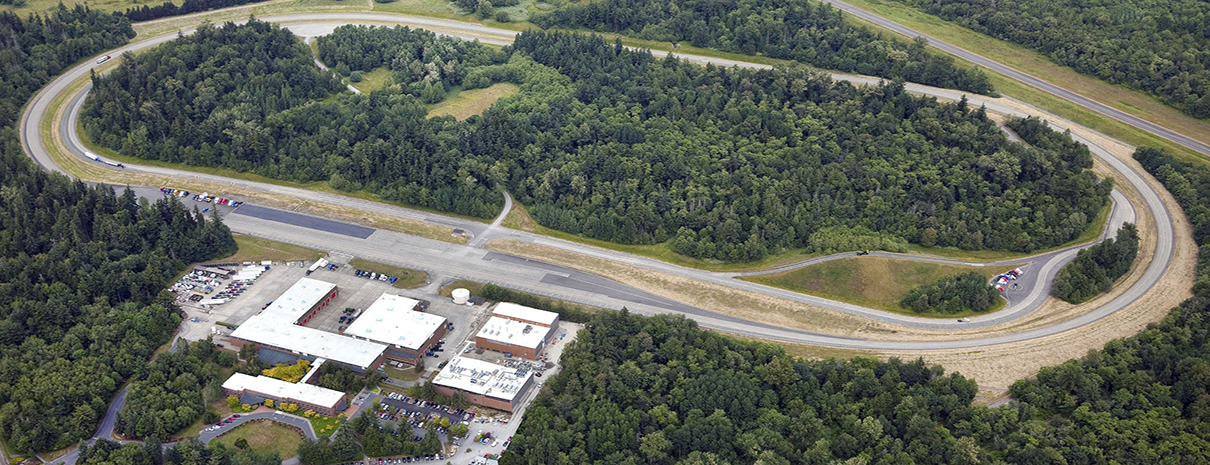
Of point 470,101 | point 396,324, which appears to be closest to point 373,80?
point 470,101

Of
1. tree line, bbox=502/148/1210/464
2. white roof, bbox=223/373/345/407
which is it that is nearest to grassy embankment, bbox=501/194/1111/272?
tree line, bbox=502/148/1210/464

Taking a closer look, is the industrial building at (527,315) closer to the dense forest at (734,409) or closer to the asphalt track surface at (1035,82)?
the dense forest at (734,409)

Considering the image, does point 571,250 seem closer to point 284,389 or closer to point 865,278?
point 865,278

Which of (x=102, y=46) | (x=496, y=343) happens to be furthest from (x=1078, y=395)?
(x=102, y=46)

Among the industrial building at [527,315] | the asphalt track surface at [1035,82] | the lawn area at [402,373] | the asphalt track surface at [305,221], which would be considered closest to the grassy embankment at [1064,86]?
the asphalt track surface at [1035,82]

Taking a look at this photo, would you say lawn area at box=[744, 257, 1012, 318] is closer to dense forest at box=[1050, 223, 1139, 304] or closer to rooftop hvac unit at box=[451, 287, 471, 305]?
dense forest at box=[1050, 223, 1139, 304]

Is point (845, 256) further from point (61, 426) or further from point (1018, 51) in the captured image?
point (61, 426)
